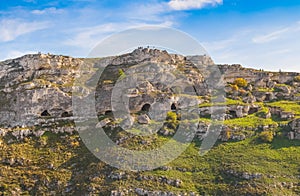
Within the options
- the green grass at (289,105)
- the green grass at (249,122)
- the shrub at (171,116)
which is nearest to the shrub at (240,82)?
the green grass at (289,105)

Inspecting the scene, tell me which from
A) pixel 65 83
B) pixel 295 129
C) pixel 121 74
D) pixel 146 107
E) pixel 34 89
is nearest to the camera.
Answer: pixel 295 129

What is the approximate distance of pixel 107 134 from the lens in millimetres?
61188

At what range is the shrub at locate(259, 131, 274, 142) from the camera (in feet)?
187

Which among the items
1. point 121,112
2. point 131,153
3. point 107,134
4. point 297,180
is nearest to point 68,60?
point 121,112

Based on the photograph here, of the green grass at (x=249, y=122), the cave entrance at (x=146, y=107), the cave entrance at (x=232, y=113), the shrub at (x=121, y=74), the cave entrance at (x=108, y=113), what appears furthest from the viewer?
the shrub at (x=121, y=74)

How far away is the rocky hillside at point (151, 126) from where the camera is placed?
50.6 meters

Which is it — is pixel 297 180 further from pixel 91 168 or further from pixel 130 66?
pixel 130 66

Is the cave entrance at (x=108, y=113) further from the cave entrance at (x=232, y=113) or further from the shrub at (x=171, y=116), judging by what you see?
the cave entrance at (x=232, y=113)

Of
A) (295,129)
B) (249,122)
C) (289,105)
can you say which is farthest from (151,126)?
(289,105)

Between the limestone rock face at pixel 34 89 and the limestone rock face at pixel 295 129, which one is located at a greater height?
the limestone rock face at pixel 34 89

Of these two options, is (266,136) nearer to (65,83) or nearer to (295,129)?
(295,129)

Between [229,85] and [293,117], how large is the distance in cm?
2144

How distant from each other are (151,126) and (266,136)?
1708 centimetres

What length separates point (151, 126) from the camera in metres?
Result: 62.4
